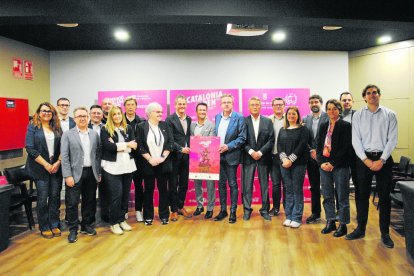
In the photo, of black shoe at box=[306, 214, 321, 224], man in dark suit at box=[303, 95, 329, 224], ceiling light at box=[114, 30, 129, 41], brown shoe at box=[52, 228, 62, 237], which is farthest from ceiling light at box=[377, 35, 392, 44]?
brown shoe at box=[52, 228, 62, 237]

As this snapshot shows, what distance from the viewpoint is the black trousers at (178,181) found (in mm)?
4848

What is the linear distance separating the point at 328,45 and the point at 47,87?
5551 millimetres

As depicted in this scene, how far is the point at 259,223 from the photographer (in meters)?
4.67

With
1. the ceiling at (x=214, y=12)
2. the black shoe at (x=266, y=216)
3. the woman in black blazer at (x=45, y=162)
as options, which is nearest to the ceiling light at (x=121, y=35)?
the ceiling at (x=214, y=12)

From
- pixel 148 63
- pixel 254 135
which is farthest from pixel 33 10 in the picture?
pixel 148 63

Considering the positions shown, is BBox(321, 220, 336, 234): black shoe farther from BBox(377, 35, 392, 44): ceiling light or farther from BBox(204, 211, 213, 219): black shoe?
BBox(377, 35, 392, 44): ceiling light

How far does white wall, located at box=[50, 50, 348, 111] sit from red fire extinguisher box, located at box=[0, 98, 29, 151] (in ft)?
4.05

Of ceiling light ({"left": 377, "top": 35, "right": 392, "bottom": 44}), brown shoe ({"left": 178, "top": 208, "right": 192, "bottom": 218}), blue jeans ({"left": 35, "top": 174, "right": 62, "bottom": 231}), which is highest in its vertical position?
ceiling light ({"left": 377, "top": 35, "right": 392, "bottom": 44})

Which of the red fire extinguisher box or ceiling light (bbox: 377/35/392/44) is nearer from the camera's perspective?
the red fire extinguisher box

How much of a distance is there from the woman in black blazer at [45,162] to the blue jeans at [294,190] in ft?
9.17

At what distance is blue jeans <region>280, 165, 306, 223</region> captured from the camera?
438cm

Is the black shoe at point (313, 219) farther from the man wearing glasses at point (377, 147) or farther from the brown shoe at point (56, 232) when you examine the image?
the brown shoe at point (56, 232)

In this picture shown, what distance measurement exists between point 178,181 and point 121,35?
2630mm

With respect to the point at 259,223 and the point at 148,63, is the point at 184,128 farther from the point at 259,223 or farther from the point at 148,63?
the point at 148,63
